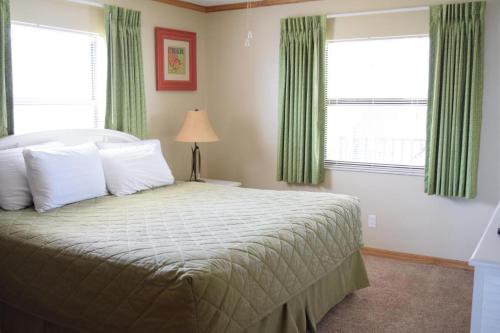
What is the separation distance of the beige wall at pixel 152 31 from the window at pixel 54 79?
0.32 ft

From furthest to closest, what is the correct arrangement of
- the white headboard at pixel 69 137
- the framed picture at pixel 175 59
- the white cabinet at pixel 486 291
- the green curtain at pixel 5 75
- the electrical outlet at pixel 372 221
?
the framed picture at pixel 175 59 < the electrical outlet at pixel 372 221 < the white headboard at pixel 69 137 < the green curtain at pixel 5 75 < the white cabinet at pixel 486 291

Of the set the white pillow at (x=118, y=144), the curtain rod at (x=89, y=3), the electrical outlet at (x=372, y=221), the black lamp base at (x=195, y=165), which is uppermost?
the curtain rod at (x=89, y=3)

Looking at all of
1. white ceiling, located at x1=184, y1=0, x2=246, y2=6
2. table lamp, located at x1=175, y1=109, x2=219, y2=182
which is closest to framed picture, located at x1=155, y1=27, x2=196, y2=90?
white ceiling, located at x1=184, y1=0, x2=246, y2=6

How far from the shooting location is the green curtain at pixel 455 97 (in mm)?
4102

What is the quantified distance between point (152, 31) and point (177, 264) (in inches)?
119

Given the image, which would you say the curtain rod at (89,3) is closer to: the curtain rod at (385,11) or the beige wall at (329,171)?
the beige wall at (329,171)

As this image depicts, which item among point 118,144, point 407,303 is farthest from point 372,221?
point 118,144

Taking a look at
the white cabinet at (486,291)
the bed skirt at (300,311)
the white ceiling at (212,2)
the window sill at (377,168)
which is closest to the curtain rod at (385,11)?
the white ceiling at (212,2)

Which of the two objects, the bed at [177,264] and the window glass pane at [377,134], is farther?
the window glass pane at [377,134]

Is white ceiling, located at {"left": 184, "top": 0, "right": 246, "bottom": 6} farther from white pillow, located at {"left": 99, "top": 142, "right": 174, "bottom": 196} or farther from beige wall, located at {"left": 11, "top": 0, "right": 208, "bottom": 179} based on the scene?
white pillow, located at {"left": 99, "top": 142, "right": 174, "bottom": 196}

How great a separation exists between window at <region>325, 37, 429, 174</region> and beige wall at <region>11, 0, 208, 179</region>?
54.6 inches

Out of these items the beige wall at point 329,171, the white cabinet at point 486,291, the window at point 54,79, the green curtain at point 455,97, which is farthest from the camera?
the beige wall at point 329,171

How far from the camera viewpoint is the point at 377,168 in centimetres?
471

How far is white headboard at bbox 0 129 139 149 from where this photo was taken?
144 inches
